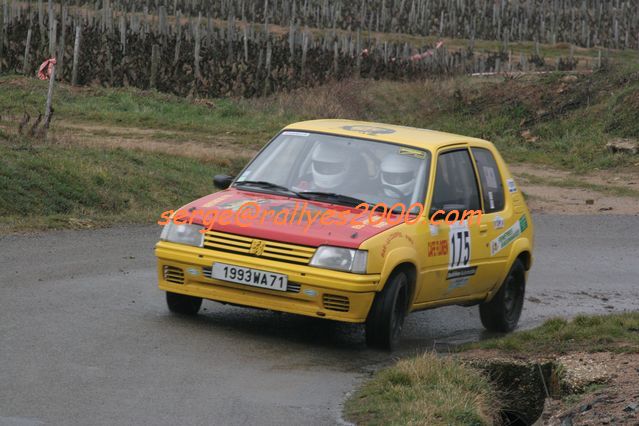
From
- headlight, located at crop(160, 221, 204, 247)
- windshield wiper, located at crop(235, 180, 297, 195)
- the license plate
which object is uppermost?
windshield wiper, located at crop(235, 180, 297, 195)

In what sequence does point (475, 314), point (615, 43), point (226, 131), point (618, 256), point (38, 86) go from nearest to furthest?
point (475, 314)
point (618, 256)
point (226, 131)
point (38, 86)
point (615, 43)

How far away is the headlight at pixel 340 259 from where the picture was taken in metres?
8.72

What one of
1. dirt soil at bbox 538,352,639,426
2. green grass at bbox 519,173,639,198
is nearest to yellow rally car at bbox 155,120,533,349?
dirt soil at bbox 538,352,639,426

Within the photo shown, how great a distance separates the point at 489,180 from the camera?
10797 mm

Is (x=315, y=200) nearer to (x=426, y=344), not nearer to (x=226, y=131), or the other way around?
(x=426, y=344)

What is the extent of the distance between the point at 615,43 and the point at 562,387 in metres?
52.2

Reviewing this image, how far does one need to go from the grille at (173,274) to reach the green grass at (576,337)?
2226 mm

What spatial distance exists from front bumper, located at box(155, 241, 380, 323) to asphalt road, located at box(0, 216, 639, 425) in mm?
308

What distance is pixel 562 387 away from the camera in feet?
28.2

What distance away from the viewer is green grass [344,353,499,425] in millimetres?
7070

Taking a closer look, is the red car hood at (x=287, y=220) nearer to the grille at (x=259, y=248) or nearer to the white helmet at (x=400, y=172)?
the grille at (x=259, y=248)

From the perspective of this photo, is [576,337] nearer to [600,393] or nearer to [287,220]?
[600,393]

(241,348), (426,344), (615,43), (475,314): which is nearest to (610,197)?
(475,314)

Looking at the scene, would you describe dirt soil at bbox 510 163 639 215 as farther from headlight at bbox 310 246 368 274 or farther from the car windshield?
headlight at bbox 310 246 368 274
